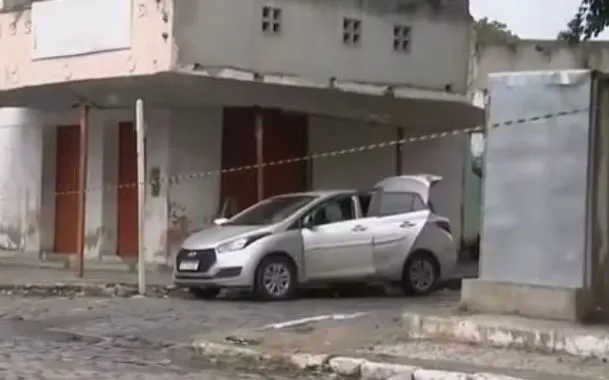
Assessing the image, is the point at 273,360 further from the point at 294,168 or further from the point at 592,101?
the point at 294,168

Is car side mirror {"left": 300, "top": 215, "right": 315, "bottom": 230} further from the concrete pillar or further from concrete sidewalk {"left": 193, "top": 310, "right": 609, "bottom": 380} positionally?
the concrete pillar

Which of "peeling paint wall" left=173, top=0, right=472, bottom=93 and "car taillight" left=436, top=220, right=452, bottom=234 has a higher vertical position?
"peeling paint wall" left=173, top=0, right=472, bottom=93

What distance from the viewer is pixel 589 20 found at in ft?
55.9

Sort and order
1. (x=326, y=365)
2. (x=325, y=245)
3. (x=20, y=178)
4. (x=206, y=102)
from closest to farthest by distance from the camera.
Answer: (x=326, y=365)
(x=325, y=245)
(x=206, y=102)
(x=20, y=178)

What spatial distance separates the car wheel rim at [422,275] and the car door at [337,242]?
2.89 ft

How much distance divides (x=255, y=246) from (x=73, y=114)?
8.71 metres

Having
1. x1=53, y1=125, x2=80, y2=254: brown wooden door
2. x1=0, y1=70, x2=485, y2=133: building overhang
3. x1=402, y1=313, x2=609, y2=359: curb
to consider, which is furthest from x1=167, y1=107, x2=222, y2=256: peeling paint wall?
x1=402, y1=313, x2=609, y2=359: curb

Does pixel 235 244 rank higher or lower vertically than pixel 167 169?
lower

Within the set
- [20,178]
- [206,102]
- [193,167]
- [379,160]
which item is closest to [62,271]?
[193,167]

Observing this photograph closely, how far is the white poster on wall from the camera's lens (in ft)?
67.4

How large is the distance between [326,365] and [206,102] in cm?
1104

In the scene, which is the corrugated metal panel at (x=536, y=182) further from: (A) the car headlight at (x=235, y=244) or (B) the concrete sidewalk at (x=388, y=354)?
(A) the car headlight at (x=235, y=244)

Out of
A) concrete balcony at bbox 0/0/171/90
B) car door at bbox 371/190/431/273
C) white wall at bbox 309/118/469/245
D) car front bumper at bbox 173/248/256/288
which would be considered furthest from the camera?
white wall at bbox 309/118/469/245

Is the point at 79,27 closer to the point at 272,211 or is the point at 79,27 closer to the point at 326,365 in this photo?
the point at 272,211
